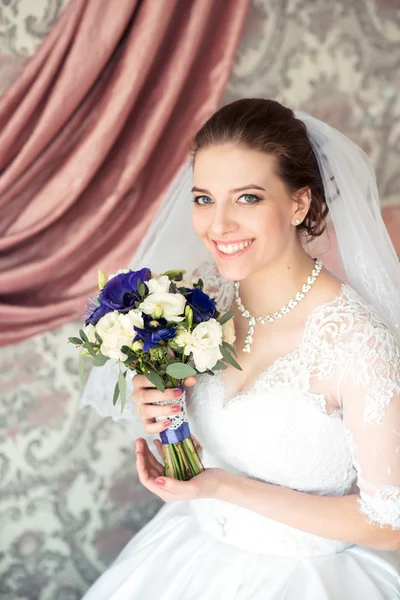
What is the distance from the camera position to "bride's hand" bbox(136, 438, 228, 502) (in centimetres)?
130

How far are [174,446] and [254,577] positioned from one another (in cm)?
38

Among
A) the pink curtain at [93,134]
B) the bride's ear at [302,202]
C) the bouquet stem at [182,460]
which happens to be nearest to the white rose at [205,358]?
the bouquet stem at [182,460]

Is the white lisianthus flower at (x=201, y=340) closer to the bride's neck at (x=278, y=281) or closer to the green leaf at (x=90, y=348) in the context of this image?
the green leaf at (x=90, y=348)

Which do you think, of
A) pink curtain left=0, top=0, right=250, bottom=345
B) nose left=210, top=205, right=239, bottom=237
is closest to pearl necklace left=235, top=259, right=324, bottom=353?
nose left=210, top=205, right=239, bottom=237

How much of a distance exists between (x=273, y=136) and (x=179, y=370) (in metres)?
0.60

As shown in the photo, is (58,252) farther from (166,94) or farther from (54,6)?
(54,6)

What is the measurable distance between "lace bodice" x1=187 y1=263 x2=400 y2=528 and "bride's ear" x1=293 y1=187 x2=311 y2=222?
0.21 m

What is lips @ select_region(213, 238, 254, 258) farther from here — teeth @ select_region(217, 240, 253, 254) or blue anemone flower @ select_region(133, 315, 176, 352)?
blue anemone flower @ select_region(133, 315, 176, 352)

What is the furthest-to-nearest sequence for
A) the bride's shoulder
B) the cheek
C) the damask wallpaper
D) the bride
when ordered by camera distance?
the damask wallpaper < the bride's shoulder < the cheek < the bride

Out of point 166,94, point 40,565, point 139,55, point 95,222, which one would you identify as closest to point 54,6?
point 139,55

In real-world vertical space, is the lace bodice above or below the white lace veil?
below

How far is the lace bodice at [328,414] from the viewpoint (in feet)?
4.17

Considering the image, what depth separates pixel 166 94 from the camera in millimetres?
1940

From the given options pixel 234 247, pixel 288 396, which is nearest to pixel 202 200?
pixel 234 247
